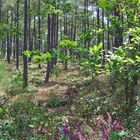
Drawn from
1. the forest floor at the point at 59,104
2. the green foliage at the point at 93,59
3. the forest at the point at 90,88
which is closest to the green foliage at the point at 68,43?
the forest at the point at 90,88

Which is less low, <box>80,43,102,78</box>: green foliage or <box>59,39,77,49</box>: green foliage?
<box>59,39,77,49</box>: green foliage

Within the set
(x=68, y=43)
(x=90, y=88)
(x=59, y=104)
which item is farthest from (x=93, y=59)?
(x=90, y=88)

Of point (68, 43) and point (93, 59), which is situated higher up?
point (68, 43)

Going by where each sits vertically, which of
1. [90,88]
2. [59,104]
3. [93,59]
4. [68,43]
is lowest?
[59,104]

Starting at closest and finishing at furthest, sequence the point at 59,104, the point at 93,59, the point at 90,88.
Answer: the point at 93,59 → the point at 59,104 → the point at 90,88

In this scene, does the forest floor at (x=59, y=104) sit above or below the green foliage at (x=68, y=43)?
below

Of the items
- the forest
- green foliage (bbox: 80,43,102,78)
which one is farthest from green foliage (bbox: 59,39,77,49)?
green foliage (bbox: 80,43,102,78)

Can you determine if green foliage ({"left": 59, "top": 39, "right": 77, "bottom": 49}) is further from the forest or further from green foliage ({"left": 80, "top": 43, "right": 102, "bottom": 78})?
green foliage ({"left": 80, "top": 43, "right": 102, "bottom": 78})

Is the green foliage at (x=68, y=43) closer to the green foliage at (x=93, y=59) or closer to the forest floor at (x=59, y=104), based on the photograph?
the green foliage at (x=93, y=59)

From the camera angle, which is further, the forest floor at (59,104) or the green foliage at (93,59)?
the forest floor at (59,104)

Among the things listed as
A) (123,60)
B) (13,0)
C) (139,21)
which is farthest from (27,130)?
(13,0)

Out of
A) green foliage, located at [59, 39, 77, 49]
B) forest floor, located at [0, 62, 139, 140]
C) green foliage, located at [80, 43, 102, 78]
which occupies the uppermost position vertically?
green foliage, located at [59, 39, 77, 49]

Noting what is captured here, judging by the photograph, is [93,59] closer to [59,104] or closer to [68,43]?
[68,43]

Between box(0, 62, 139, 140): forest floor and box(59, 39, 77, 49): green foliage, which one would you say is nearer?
box(59, 39, 77, 49): green foliage
